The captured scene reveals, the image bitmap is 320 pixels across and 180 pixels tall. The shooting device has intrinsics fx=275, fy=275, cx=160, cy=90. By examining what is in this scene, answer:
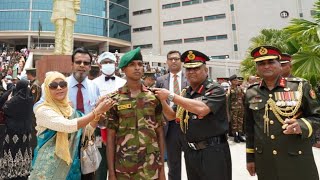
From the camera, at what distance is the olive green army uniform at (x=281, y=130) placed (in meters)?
2.36

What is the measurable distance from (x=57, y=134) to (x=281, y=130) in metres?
2.02

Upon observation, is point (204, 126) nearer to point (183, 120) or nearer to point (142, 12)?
point (183, 120)

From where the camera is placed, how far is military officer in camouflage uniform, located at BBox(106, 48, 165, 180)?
7.20ft

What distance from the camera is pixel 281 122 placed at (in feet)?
7.99

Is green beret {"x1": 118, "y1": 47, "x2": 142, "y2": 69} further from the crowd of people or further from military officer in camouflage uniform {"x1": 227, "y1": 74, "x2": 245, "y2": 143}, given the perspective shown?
military officer in camouflage uniform {"x1": 227, "y1": 74, "x2": 245, "y2": 143}

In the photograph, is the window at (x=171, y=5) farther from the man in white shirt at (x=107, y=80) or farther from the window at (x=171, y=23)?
the man in white shirt at (x=107, y=80)

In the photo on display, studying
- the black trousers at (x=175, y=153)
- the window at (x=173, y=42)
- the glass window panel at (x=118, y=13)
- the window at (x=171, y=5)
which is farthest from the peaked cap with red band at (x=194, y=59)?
the glass window panel at (x=118, y=13)

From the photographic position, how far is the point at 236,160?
5906 mm

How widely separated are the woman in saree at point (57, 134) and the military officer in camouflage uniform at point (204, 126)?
88 cm

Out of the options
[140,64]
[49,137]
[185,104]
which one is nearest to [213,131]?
[185,104]

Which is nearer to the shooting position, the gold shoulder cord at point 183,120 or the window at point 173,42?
the gold shoulder cord at point 183,120

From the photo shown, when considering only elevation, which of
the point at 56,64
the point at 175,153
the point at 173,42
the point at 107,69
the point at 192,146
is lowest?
the point at 175,153

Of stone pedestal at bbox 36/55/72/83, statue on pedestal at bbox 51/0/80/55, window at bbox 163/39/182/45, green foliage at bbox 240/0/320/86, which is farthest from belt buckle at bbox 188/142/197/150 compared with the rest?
window at bbox 163/39/182/45

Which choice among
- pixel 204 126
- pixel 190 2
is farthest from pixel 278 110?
pixel 190 2
